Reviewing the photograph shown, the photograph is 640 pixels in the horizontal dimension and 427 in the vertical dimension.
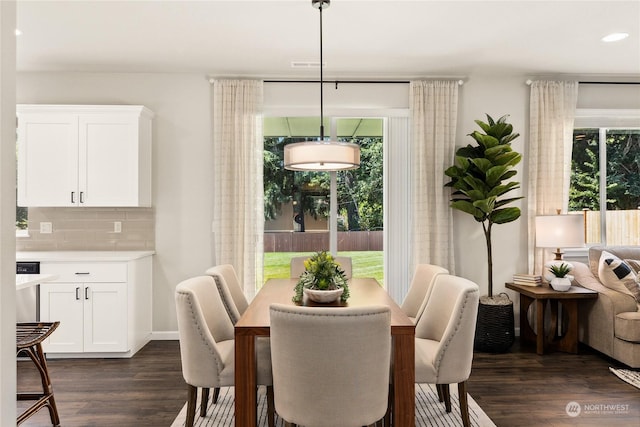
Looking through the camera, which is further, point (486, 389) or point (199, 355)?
point (486, 389)

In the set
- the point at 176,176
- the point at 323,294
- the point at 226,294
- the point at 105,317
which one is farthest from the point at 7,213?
the point at 176,176

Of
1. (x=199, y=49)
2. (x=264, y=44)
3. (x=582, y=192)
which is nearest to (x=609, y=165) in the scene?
Answer: (x=582, y=192)

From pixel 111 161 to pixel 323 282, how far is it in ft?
8.69

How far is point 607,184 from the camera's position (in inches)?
183

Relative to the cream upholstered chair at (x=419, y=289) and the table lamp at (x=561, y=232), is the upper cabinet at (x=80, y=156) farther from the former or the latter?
the table lamp at (x=561, y=232)

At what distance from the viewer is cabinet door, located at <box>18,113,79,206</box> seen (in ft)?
12.9

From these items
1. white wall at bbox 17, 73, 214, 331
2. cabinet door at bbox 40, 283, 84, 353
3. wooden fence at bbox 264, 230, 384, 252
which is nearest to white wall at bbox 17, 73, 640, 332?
white wall at bbox 17, 73, 214, 331

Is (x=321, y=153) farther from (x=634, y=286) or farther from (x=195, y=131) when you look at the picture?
(x=634, y=286)

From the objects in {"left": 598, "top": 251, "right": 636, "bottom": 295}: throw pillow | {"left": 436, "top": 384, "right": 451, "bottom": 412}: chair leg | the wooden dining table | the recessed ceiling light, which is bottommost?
{"left": 436, "top": 384, "right": 451, "bottom": 412}: chair leg

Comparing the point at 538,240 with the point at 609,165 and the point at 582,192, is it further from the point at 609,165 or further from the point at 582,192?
the point at 609,165

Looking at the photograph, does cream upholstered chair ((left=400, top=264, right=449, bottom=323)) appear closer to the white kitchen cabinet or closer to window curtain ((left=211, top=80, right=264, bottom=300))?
window curtain ((left=211, top=80, right=264, bottom=300))

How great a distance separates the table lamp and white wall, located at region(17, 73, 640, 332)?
1.57 feet

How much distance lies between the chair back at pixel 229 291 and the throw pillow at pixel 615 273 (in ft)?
10.0

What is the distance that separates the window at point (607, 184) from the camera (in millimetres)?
4617
